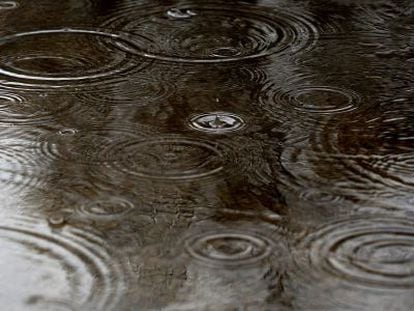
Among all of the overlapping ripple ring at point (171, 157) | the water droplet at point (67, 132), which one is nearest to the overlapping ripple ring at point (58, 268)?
the overlapping ripple ring at point (171, 157)

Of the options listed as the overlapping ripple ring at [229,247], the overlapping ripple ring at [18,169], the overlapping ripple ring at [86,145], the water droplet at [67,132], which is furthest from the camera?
the water droplet at [67,132]

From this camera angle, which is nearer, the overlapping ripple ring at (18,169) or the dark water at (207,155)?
the dark water at (207,155)

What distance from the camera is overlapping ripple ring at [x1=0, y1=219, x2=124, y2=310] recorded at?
60.0 inches

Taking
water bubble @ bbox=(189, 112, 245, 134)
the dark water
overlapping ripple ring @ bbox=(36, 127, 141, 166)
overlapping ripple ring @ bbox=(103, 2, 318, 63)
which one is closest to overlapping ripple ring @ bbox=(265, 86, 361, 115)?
the dark water

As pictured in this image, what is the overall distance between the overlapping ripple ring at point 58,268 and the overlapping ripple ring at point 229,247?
0.16m

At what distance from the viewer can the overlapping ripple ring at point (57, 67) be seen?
2502 millimetres

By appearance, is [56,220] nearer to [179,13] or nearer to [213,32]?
[213,32]

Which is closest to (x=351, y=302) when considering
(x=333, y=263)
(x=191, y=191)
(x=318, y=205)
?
(x=333, y=263)

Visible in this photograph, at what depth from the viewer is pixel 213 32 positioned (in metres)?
2.88

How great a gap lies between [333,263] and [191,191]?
40cm

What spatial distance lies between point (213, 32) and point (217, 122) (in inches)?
27.9

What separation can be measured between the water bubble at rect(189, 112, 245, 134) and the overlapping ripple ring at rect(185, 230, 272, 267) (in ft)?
1.69

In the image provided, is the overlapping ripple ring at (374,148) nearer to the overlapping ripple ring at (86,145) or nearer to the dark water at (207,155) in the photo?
the dark water at (207,155)

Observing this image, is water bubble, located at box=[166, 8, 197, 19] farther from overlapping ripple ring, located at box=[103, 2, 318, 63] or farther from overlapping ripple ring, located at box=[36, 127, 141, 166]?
overlapping ripple ring, located at box=[36, 127, 141, 166]
